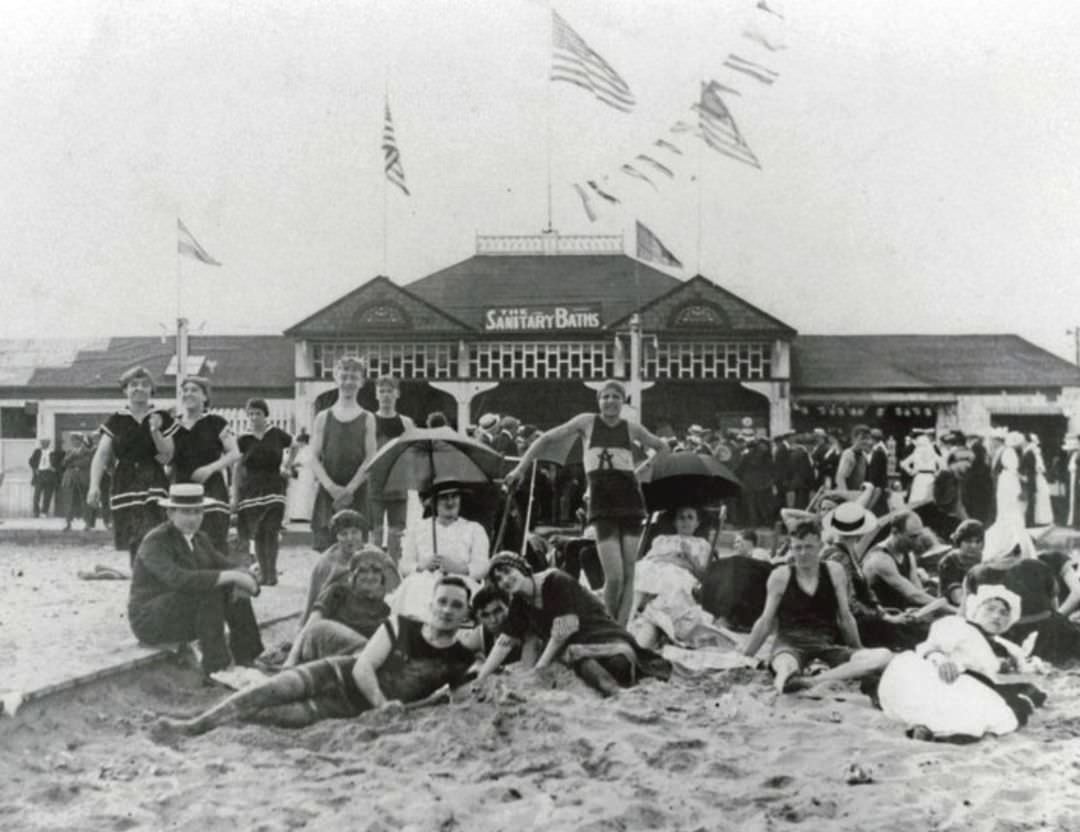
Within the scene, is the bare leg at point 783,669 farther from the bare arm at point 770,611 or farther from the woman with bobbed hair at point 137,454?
the woman with bobbed hair at point 137,454

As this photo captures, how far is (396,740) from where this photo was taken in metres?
3.44

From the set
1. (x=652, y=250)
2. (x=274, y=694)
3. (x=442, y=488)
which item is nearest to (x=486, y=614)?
(x=442, y=488)

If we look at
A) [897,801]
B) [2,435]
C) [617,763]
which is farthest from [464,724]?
[2,435]

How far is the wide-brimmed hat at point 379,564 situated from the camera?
407 centimetres

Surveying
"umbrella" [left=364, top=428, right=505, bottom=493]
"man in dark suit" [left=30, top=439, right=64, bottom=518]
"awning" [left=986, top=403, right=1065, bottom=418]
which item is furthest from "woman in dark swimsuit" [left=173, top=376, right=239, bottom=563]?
"awning" [left=986, top=403, right=1065, bottom=418]

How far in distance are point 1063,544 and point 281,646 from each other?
505cm

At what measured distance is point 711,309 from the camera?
6551 mm

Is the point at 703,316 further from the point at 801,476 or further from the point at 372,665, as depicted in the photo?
the point at 372,665

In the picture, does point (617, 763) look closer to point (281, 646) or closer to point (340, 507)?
point (281, 646)

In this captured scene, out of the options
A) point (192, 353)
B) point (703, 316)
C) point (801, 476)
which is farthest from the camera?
point (703, 316)

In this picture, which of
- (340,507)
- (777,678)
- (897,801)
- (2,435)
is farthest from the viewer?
(2,435)

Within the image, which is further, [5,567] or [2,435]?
[5,567]

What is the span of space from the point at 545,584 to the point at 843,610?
1248 mm

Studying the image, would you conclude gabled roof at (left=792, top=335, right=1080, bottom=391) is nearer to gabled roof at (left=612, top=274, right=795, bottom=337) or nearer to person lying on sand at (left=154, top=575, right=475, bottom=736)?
gabled roof at (left=612, top=274, right=795, bottom=337)
